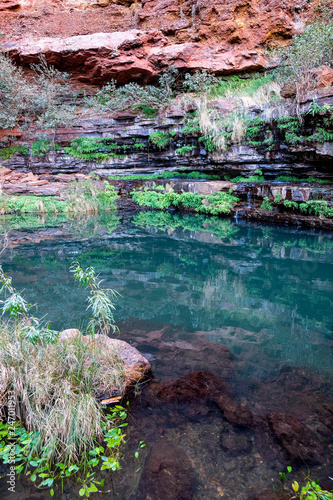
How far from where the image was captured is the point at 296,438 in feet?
7.06

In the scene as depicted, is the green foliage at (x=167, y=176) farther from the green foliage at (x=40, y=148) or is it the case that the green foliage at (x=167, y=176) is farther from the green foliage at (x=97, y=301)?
the green foliage at (x=97, y=301)

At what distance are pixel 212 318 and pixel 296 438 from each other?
214 cm

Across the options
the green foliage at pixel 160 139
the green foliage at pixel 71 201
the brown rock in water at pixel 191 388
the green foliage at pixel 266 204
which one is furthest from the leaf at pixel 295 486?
the green foliage at pixel 160 139

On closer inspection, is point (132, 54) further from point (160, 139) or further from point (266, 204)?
point (266, 204)

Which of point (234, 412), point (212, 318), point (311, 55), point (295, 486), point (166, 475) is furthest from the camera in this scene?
point (311, 55)

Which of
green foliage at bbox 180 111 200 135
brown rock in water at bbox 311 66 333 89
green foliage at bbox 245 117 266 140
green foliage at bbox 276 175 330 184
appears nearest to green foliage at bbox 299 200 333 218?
green foliage at bbox 276 175 330 184

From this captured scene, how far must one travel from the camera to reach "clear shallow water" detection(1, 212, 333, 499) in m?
2.07

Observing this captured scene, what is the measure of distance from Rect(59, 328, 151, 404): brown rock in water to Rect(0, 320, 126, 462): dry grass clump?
0.02 meters

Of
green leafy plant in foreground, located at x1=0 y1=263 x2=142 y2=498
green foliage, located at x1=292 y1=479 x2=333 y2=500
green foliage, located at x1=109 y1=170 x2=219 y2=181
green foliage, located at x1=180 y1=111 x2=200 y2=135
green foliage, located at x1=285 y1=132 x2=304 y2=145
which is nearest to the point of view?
green foliage, located at x1=292 y1=479 x2=333 y2=500

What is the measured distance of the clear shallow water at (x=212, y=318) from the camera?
2072mm

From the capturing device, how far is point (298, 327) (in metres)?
3.90

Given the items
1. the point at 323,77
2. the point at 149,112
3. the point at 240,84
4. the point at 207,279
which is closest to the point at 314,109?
the point at 323,77

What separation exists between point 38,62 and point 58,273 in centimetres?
1894

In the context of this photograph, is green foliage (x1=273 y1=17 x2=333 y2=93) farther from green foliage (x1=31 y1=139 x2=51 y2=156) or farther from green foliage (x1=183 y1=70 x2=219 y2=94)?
green foliage (x1=31 y1=139 x2=51 y2=156)
